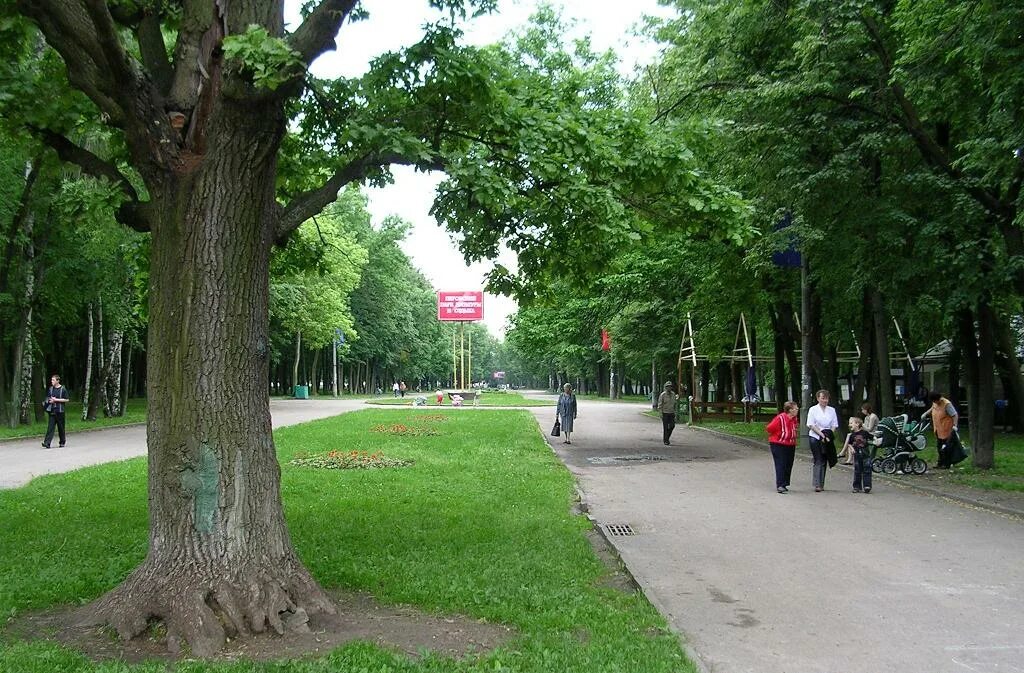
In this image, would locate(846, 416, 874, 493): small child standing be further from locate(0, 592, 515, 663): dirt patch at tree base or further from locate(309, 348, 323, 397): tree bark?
locate(309, 348, 323, 397): tree bark

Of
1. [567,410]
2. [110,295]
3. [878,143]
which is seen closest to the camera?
[878,143]

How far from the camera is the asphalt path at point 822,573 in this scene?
17.0 feet

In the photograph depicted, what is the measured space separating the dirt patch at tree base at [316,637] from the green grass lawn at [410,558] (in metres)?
0.15

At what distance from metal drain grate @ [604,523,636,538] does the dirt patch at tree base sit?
397cm

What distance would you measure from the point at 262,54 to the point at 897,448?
44.7ft

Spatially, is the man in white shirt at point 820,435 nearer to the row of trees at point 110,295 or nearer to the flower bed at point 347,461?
the flower bed at point 347,461

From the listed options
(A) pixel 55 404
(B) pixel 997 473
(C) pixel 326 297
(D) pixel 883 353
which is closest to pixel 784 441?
(B) pixel 997 473

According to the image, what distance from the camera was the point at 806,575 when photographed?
7258 mm

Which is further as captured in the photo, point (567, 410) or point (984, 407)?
point (567, 410)

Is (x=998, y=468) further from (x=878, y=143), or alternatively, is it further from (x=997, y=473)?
(x=878, y=143)

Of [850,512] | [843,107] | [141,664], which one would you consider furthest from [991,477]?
[141,664]

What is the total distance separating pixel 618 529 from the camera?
9.58 m

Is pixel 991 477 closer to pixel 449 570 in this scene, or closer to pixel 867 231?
pixel 867 231

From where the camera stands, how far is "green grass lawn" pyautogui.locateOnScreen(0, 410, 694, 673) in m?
4.70
